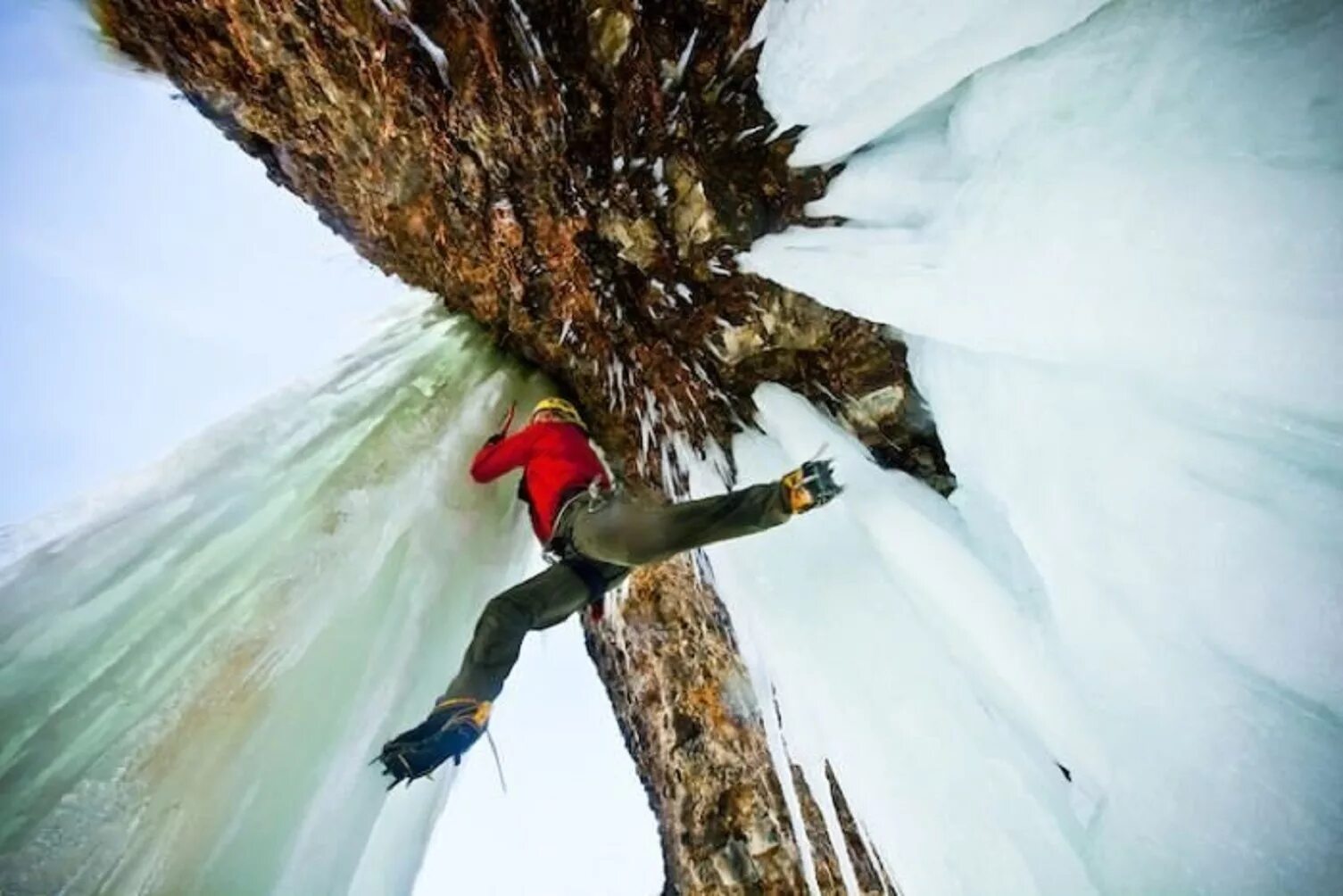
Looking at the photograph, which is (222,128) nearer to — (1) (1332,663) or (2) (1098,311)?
(2) (1098,311)

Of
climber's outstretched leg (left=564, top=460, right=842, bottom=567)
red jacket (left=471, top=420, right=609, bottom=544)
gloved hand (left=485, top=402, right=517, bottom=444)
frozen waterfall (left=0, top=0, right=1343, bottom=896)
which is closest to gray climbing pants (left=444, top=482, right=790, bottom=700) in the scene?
climber's outstretched leg (left=564, top=460, right=842, bottom=567)

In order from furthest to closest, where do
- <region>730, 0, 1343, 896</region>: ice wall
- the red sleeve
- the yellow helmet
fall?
the yellow helmet < the red sleeve < <region>730, 0, 1343, 896</region>: ice wall

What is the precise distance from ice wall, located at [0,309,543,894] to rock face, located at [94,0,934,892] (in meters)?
0.77

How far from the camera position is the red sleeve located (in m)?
2.93

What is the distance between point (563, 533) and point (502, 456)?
0.54 metres

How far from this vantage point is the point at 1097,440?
134 cm

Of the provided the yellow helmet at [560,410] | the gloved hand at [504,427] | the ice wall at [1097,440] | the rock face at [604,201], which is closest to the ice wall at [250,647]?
the gloved hand at [504,427]

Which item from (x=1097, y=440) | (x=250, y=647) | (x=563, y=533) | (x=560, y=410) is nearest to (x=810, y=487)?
(x=1097, y=440)

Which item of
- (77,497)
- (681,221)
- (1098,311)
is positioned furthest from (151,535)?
(1098,311)

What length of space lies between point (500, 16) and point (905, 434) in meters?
2.01

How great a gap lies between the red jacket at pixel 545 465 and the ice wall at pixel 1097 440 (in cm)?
110

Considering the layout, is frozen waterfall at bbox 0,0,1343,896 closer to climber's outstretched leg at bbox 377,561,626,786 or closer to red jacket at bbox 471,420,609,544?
red jacket at bbox 471,420,609,544

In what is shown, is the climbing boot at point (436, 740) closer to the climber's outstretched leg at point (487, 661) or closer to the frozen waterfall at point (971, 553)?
the climber's outstretched leg at point (487, 661)

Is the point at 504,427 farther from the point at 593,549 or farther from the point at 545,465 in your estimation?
the point at 593,549
